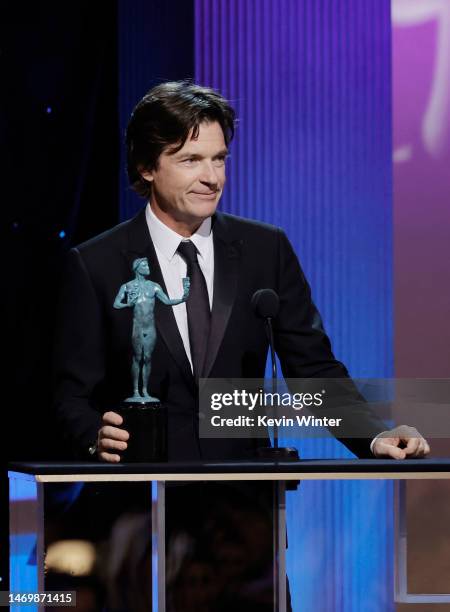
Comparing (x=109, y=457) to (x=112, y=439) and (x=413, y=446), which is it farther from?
(x=413, y=446)

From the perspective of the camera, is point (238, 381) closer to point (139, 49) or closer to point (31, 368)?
point (31, 368)

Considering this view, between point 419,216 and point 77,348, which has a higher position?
point 419,216

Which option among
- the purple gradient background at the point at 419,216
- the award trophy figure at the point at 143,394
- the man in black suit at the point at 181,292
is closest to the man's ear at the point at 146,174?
the man in black suit at the point at 181,292

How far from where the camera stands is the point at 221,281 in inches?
109

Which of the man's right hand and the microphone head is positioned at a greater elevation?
the microphone head

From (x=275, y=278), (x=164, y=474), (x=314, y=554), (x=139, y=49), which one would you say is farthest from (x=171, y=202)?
(x=314, y=554)

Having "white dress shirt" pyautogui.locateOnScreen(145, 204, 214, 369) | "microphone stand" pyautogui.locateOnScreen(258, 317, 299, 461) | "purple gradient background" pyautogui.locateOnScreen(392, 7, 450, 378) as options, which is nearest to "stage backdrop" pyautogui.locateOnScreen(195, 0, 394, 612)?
"purple gradient background" pyautogui.locateOnScreen(392, 7, 450, 378)

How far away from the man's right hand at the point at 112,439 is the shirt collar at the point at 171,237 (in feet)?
1.98

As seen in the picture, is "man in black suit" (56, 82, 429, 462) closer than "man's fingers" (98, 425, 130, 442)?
No

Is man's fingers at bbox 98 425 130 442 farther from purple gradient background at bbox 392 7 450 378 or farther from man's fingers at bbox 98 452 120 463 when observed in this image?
purple gradient background at bbox 392 7 450 378

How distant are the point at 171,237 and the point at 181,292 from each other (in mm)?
166

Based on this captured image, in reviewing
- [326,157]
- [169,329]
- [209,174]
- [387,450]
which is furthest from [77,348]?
[326,157]

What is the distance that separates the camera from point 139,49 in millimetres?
3762

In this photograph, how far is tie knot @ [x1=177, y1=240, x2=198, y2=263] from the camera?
2764 mm
